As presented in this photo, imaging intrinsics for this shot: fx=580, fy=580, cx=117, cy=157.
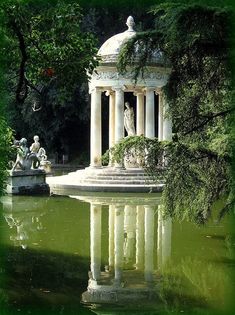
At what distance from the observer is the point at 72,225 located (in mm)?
13727

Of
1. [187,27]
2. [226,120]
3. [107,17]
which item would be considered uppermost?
[107,17]

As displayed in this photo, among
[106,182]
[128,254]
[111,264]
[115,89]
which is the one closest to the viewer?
[111,264]

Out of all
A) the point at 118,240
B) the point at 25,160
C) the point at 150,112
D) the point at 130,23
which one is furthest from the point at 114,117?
the point at 118,240

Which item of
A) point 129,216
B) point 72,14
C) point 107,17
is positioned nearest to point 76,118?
point 107,17

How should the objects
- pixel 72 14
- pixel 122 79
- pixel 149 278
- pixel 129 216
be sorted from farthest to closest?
1. pixel 122 79
2. pixel 129 216
3. pixel 149 278
4. pixel 72 14

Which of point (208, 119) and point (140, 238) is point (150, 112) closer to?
point (140, 238)

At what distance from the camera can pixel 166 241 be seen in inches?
472

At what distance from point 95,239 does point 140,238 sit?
1.02 meters

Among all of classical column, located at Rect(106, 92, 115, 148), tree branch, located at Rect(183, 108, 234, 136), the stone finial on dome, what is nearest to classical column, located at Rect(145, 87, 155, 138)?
classical column, located at Rect(106, 92, 115, 148)

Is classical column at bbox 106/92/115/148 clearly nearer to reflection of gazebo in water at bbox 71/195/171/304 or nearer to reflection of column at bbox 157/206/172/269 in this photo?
reflection of gazebo in water at bbox 71/195/171/304

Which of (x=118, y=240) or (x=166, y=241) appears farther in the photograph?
(x=118, y=240)

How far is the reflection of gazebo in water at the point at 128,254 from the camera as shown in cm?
814

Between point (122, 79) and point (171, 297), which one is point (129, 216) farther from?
point (122, 79)

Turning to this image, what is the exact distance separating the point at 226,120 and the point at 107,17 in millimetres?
29938
